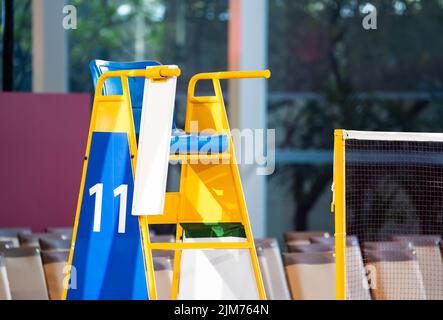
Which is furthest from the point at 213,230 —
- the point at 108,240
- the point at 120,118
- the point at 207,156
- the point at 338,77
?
the point at 338,77

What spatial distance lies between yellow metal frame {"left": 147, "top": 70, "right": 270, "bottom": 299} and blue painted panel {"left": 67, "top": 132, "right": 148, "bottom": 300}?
27 cm

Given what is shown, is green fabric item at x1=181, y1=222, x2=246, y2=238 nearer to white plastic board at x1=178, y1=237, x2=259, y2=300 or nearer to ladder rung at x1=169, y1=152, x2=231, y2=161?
white plastic board at x1=178, y1=237, x2=259, y2=300

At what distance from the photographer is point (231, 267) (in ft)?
13.5

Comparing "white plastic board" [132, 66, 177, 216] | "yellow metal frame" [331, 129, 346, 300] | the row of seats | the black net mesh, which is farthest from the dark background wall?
"white plastic board" [132, 66, 177, 216]

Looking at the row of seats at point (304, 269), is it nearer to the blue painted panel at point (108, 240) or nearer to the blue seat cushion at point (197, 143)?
the blue painted panel at point (108, 240)

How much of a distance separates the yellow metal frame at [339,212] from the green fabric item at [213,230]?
0.38 metres

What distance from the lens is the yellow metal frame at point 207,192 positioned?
4.09 m

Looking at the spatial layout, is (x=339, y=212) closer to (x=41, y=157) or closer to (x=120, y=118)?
(x=120, y=118)

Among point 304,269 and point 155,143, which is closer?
point 155,143

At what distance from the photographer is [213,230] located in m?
4.15

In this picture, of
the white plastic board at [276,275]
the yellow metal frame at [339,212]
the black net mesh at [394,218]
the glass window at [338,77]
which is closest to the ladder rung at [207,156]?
the yellow metal frame at [339,212]

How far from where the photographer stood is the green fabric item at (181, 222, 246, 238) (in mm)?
4117

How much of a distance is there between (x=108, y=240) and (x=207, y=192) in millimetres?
495
